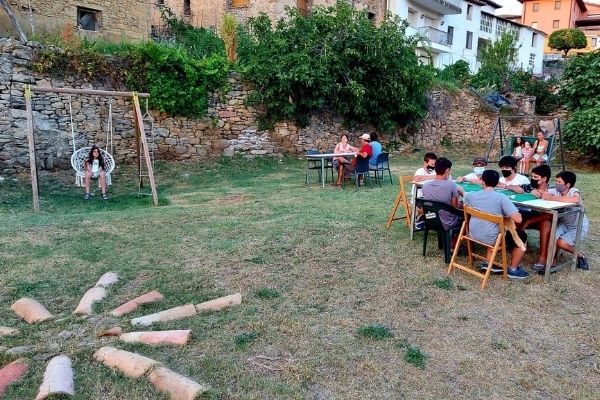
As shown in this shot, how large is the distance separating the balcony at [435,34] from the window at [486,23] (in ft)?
14.7

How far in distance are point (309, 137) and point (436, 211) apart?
9.17 metres

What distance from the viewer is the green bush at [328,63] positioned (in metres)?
12.1

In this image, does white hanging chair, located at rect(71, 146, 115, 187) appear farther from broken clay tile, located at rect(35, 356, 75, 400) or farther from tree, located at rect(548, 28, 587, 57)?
tree, located at rect(548, 28, 587, 57)

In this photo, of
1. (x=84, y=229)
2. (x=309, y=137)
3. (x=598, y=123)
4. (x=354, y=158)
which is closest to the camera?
(x=84, y=229)

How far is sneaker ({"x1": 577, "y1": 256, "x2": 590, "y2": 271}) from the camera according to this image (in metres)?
4.44

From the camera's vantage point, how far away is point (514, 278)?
4.17m

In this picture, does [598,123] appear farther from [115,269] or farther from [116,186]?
[115,269]

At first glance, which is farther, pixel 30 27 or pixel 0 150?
pixel 30 27

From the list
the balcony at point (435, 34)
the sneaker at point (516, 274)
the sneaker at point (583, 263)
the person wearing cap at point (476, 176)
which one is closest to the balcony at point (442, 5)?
the balcony at point (435, 34)

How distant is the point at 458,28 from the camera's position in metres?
28.7

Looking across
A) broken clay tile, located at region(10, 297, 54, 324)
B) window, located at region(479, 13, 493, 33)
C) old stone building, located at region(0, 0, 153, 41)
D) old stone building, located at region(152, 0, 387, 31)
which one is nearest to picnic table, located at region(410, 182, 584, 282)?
broken clay tile, located at region(10, 297, 54, 324)

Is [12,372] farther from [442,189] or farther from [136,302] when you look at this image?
[442,189]

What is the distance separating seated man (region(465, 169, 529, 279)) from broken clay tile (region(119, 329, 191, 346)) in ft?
8.36

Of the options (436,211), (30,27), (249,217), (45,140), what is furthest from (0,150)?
(436,211)
